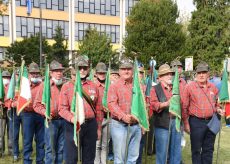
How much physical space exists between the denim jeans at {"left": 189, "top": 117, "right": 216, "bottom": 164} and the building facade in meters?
35.6

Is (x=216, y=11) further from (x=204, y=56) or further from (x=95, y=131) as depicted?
(x=95, y=131)

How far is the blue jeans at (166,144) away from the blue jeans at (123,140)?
705 mm

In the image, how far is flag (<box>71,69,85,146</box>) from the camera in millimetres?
5305

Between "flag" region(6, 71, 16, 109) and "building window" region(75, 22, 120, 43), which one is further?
"building window" region(75, 22, 120, 43)

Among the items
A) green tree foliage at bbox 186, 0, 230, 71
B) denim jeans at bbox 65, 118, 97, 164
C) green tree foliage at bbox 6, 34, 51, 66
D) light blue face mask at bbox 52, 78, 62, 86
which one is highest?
green tree foliage at bbox 186, 0, 230, 71

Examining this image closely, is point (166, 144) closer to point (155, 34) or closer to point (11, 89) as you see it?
point (11, 89)

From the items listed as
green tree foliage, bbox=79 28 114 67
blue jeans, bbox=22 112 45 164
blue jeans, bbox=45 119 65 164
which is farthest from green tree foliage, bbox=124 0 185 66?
blue jeans, bbox=45 119 65 164

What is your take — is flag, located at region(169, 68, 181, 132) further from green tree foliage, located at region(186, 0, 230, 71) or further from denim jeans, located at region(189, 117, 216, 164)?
green tree foliage, located at region(186, 0, 230, 71)

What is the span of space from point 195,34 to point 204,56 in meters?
3.10

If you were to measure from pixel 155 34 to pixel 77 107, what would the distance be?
30164 millimetres

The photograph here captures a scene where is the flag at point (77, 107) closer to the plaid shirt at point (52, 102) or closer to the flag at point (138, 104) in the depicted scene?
the flag at point (138, 104)

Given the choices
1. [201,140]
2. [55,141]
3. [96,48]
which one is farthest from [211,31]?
[55,141]

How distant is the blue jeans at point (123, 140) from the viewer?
5691 millimetres

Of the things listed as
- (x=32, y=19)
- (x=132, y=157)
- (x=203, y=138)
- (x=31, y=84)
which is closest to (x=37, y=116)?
(x=31, y=84)
